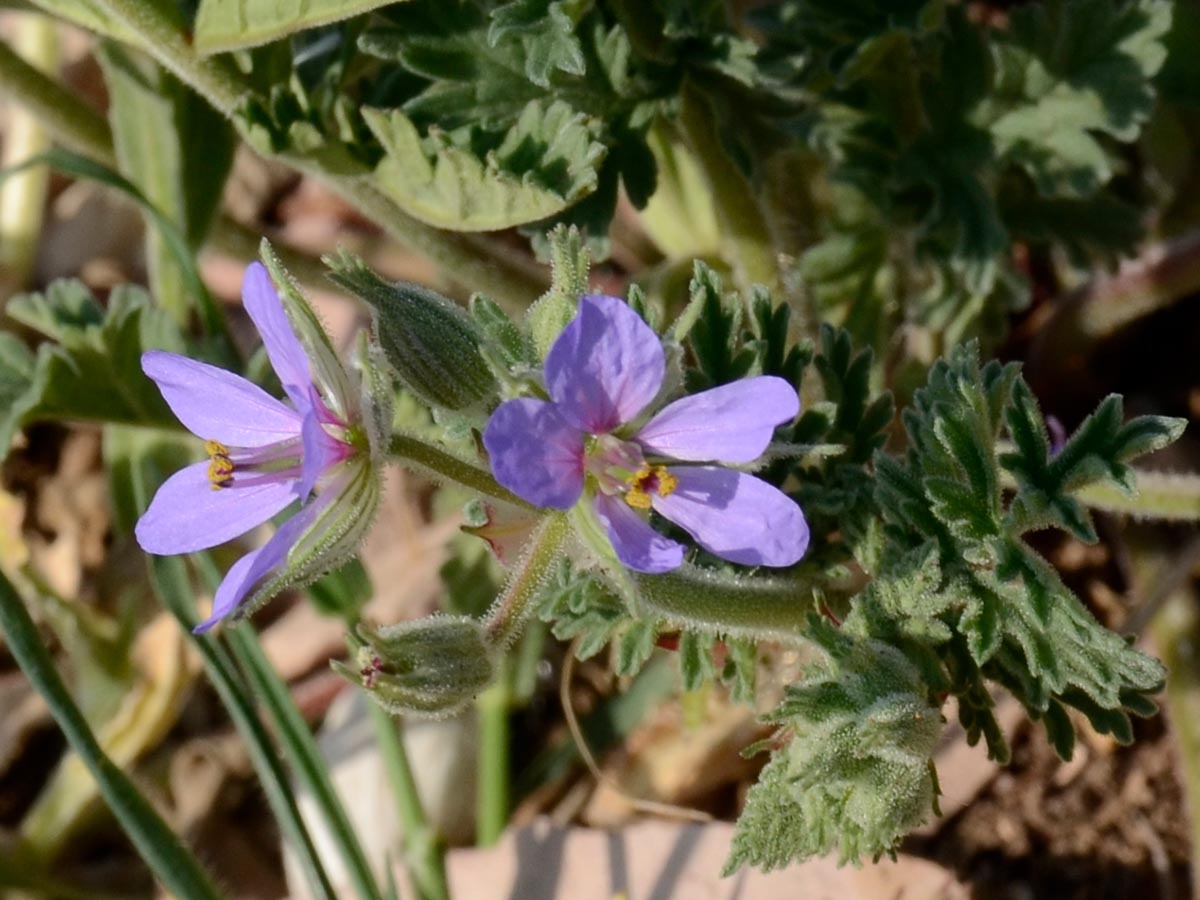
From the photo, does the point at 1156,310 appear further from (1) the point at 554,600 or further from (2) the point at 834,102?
(1) the point at 554,600

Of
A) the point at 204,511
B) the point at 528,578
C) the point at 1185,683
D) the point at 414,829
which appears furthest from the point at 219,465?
the point at 1185,683

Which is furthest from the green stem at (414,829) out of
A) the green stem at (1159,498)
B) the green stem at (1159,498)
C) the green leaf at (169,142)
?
the green stem at (1159,498)

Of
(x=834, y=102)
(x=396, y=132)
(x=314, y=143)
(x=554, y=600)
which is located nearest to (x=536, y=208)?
(x=396, y=132)

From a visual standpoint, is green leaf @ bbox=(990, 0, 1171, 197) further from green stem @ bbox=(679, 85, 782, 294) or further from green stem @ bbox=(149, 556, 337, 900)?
green stem @ bbox=(149, 556, 337, 900)

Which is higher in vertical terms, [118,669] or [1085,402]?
[118,669]

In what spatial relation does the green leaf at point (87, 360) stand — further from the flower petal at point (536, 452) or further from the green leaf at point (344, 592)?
the flower petal at point (536, 452)

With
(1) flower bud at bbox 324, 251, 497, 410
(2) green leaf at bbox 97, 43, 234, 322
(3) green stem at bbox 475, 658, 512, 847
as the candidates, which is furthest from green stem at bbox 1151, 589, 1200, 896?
(2) green leaf at bbox 97, 43, 234, 322

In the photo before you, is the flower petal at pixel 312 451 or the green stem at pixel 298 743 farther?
the green stem at pixel 298 743
